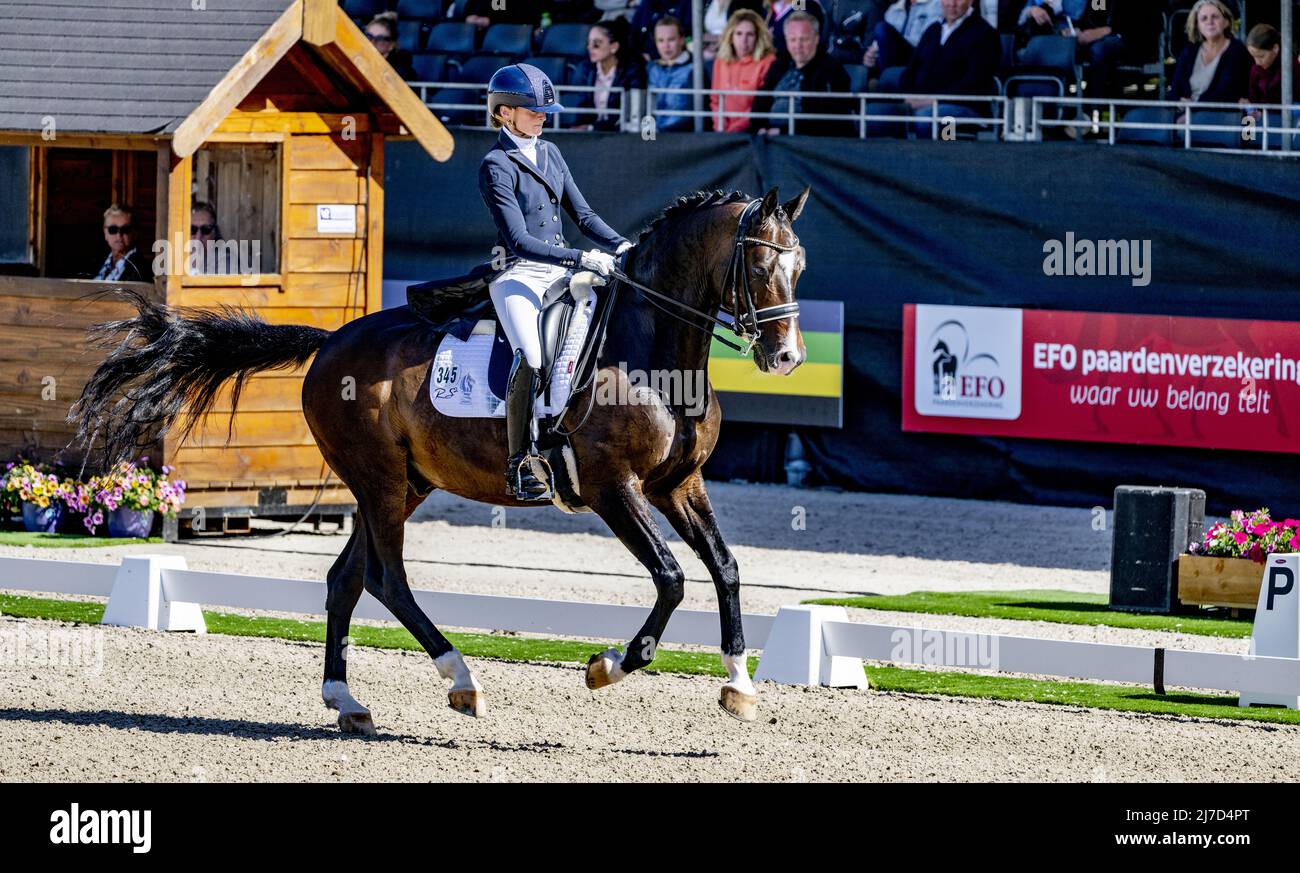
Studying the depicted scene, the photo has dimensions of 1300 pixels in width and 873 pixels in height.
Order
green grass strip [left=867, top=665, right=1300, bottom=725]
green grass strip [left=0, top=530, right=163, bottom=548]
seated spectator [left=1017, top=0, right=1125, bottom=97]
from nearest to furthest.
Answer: green grass strip [left=867, top=665, right=1300, bottom=725] → green grass strip [left=0, top=530, right=163, bottom=548] → seated spectator [left=1017, top=0, right=1125, bottom=97]

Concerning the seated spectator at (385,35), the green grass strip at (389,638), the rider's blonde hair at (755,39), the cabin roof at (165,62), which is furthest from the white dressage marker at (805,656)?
the seated spectator at (385,35)

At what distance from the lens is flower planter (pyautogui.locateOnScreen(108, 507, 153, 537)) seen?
1468cm

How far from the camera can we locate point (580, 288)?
8844mm

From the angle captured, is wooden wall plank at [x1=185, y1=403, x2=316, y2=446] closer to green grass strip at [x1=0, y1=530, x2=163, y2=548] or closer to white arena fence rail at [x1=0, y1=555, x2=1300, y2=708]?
green grass strip at [x1=0, y1=530, x2=163, y2=548]

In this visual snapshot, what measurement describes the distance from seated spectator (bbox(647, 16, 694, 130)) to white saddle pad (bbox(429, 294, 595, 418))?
9.19 meters

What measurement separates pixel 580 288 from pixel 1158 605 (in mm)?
5274

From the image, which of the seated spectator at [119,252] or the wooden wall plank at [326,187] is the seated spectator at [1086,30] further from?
the seated spectator at [119,252]

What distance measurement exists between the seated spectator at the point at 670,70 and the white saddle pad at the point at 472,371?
919 centimetres

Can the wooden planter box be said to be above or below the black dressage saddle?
below

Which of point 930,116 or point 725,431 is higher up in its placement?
point 930,116

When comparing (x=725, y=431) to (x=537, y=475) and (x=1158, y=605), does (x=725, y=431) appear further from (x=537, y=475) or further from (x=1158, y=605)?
(x=537, y=475)

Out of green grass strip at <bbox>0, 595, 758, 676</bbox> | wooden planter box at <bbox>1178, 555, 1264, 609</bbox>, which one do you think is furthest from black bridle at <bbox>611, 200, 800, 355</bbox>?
wooden planter box at <bbox>1178, 555, 1264, 609</bbox>
